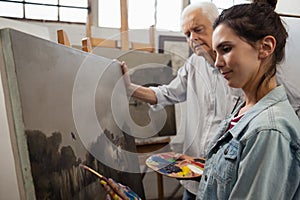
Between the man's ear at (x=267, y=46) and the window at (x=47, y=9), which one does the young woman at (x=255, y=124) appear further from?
the window at (x=47, y=9)

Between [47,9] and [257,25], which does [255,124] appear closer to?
[257,25]

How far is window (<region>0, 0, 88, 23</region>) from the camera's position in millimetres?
2305

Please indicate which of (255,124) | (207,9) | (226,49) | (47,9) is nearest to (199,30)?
(207,9)

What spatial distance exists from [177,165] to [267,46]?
2.76 ft

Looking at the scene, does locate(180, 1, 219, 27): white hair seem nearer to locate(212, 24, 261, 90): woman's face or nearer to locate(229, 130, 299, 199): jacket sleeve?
locate(212, 24, 261, 90): woman's face

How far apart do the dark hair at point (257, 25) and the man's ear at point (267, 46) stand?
11mm

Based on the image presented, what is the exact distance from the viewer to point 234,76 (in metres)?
0.75

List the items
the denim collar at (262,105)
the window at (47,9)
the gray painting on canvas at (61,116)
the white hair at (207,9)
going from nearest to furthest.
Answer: the gray painting on canvas at (61,116)
the denim collar at (262,105)
the white hair at (207,9)
the window at (47,9)

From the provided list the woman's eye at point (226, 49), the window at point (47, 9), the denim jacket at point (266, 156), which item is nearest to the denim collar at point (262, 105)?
the denim jacket at point (266, 156)

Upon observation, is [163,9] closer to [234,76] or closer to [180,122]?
[180,122]

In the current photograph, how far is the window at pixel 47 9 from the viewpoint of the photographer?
2.30 metres

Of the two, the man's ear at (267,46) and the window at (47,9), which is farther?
the window at (47,9)

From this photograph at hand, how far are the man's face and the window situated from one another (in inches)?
55.3

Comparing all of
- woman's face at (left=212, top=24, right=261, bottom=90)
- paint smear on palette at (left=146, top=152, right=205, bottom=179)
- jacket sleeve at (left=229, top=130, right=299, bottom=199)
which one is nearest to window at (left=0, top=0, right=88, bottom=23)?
paint smear on palette at (left=146, top=152, right=205, bottom=179)
